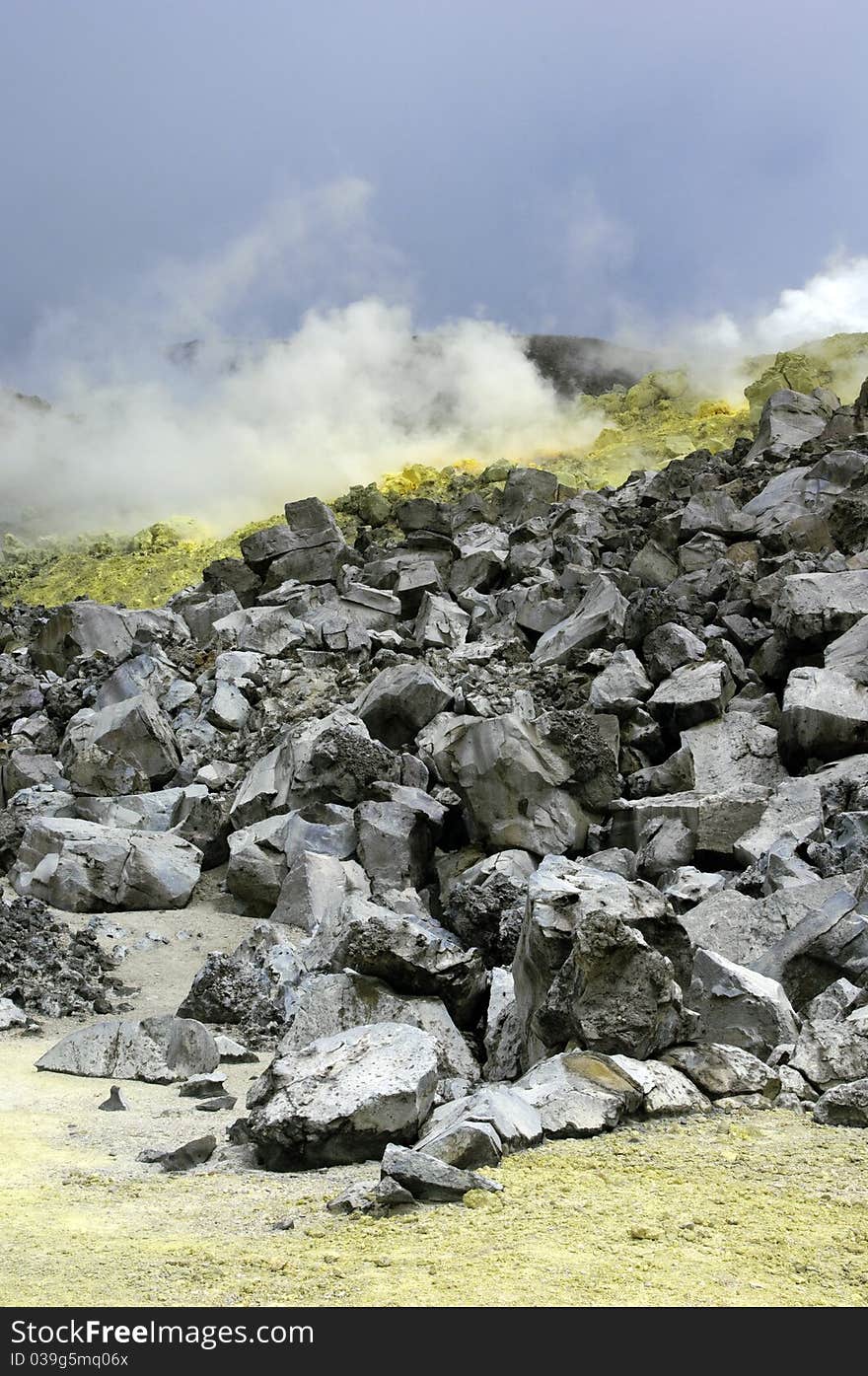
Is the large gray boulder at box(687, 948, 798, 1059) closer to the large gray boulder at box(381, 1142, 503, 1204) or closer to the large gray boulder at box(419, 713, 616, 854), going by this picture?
the large gray boulder at box(381, 1142, 503, 1204)

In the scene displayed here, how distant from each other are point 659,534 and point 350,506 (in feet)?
35.1

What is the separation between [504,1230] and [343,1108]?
1.01 meters

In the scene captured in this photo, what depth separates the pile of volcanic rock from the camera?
436cm

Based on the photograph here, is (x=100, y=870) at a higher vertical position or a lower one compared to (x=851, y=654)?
lower

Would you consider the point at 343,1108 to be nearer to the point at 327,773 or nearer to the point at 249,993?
the point at 249,993

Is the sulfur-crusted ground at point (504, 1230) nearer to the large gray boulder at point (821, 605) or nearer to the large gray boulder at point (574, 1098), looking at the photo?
the large gray boulder at point (574, 1098)

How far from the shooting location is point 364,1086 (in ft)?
13.1

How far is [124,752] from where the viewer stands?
1214 cm

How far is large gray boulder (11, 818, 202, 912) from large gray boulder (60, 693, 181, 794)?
184 cm

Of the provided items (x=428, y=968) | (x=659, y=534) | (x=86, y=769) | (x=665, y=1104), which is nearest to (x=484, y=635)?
(x=659, y=534)

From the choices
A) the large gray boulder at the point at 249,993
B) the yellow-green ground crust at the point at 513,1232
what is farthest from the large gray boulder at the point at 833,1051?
the large gray boulder at the point at 249,993

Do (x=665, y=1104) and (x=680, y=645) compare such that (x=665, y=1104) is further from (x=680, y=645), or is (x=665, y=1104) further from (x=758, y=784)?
(x=680, y=645)

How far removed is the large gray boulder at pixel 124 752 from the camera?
11906mm

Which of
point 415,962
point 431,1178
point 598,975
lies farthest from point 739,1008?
point 431,1178
